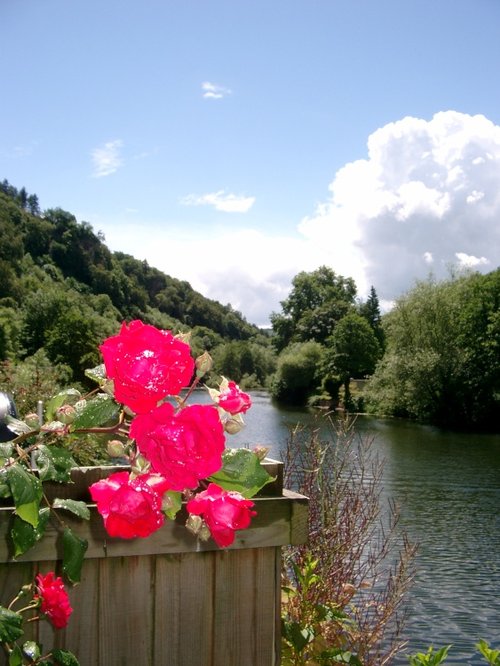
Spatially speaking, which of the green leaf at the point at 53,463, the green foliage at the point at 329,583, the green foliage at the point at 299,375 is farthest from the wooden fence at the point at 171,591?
the green foliage at the point at 299,375

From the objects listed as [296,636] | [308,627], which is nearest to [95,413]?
[296,636]

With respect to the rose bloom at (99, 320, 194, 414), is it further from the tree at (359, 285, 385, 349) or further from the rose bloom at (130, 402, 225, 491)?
the tree at (359, 285, 385, 349)

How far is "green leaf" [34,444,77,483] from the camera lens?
170cm

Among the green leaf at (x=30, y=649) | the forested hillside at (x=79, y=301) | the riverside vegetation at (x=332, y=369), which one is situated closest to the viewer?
the green leaf at (x=30, y=649)

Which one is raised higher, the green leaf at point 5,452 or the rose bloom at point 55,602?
the green leaf at point 5,452

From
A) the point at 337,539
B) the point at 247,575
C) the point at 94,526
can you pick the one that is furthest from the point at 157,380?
the point at 337,539

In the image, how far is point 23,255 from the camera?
9488 centimetres

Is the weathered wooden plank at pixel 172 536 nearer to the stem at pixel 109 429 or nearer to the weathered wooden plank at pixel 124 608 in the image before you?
the weathered wooden plank at pixel 124 608

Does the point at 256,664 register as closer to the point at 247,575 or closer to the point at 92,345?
the point at 247,575

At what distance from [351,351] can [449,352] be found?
13.9 meters

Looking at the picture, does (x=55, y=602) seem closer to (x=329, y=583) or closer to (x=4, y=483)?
(x=4, y=483)

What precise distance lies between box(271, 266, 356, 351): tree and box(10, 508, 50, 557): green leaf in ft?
195

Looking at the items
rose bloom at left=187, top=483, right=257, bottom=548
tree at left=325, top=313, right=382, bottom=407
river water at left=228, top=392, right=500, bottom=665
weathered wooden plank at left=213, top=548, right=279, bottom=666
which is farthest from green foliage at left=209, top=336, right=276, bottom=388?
rose bloom at left=187, top=483, right=257, bottom=548

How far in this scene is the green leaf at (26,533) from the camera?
1775mm
